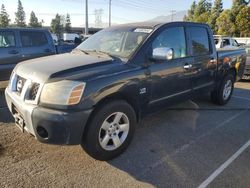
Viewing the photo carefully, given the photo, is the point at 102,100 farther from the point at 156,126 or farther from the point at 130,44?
the point at 156,126

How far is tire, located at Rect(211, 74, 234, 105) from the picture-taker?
6.34m

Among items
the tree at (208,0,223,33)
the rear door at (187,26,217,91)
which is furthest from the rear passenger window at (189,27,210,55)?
the tree at (208,0,223,33)

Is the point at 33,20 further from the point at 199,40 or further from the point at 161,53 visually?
the point at 161,53

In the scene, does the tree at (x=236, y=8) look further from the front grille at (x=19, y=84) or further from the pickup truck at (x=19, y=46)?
the front grille at (x=19, y=84)

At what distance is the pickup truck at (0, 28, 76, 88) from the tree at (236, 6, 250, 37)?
29870mm

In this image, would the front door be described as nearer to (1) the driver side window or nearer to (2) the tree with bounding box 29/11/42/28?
(1) the driver side window

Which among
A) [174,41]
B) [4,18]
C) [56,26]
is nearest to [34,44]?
[174,41]

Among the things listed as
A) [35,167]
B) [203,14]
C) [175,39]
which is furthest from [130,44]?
[203,14]

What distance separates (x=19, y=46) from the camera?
26.2 feet

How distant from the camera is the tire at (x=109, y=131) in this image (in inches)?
138

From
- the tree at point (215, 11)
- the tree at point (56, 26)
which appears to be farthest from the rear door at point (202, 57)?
the tree at point (56, 26)

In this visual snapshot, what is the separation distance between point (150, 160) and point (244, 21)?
111ft

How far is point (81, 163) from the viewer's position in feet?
12.1

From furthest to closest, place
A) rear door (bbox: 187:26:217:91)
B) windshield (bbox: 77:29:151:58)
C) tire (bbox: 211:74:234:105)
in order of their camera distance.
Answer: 1. tire (bbox: 211:74:234:105)
2. rear door (bbox: 187:26:217:91)
3. windshield (bbox: 77:29:151:58)
